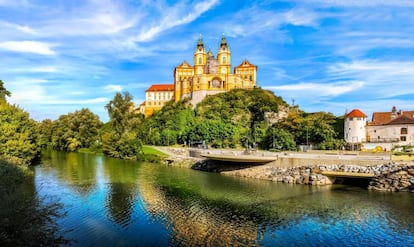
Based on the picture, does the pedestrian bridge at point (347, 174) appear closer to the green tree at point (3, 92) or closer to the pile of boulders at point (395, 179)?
the pile of boulders at point (395, 179)

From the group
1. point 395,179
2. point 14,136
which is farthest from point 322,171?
point 14,136

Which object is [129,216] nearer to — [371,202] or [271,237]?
[271,237]

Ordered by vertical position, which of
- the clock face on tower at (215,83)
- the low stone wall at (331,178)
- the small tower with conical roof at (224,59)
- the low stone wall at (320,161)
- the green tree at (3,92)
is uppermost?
the small tower with conical roof at (224,59)

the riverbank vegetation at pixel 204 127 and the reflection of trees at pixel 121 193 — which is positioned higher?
the riverbank vegetation at pixel 204 127

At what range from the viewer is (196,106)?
83.2 m

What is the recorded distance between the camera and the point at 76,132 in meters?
79.6

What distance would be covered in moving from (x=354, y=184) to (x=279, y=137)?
74.4 ft

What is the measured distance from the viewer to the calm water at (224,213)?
18.5m

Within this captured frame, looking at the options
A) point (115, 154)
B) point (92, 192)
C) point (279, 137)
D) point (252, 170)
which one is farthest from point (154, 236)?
point (115, 154)

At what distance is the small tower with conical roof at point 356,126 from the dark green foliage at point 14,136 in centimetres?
4787

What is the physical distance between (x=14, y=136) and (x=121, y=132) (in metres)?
37.9

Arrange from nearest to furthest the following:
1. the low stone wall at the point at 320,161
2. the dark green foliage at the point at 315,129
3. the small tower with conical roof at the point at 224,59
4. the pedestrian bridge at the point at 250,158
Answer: the low stone wall at the point at 320,161
the pedestrian bridge at the point at 250,158
the dark green foliage at the point at 315,129
the small tower with conical roof at the point at 224,59

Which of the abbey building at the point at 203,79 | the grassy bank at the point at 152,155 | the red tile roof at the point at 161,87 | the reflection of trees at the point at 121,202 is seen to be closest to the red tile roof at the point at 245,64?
the abbey building at the point at 203,79

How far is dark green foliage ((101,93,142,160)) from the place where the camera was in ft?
206
